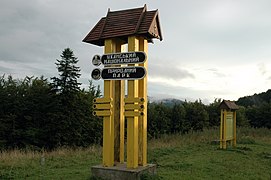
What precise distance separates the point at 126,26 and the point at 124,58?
0.72 m

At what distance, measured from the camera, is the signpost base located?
582 centimetres

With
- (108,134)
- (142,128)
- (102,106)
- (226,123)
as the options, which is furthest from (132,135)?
(226,123)

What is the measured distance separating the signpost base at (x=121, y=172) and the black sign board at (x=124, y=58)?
7.02 ft

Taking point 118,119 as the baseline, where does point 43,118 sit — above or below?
below

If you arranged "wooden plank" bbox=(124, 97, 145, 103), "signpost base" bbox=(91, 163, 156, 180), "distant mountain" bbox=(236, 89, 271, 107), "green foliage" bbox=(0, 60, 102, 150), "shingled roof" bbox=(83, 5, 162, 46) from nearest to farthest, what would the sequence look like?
"signpost base" bbox=(91, 163, 156, 180)
"wooden plank" bbox=(124, 97, 145, 103)
"shingled roof" bbox=(83, 5, 162, 46)
"green foliage" bbox=(0, 60, 102, 150)
"distant mountain" bbox=(236, 89, 271, 107)

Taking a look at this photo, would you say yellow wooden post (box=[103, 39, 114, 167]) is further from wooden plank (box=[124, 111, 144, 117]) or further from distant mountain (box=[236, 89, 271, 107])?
distant mountain (box=[236, 89, 271, 107])

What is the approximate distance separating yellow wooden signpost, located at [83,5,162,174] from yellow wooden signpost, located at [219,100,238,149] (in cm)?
845

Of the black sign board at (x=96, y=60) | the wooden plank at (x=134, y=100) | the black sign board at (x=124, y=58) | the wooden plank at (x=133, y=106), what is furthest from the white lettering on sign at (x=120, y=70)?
the wooden plank at (x=133, y=106)

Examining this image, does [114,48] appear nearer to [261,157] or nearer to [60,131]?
[261,157]

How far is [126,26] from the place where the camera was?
645 cm

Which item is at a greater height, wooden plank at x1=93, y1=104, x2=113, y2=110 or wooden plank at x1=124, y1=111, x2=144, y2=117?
wooden plank at x1=93, y1=104, x2=113, y2=110

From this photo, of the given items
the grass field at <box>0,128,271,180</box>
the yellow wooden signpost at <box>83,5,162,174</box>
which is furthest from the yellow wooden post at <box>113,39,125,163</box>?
the grass field at <box>0,128,271,180</box>

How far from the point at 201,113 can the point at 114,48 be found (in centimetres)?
2053

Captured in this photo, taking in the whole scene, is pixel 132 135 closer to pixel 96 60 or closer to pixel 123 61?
pixel 123 61
